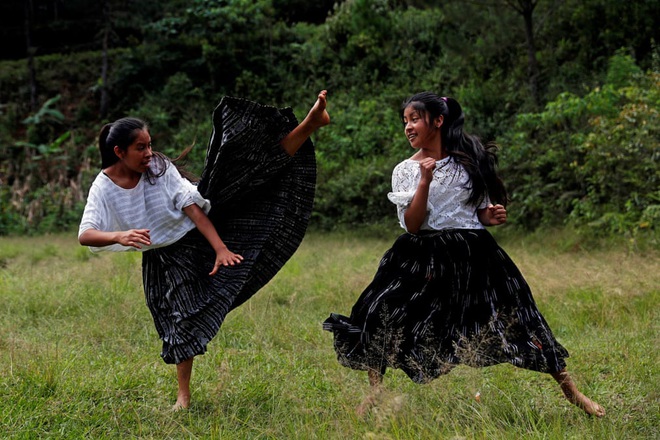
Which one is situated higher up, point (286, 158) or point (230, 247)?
point (286, 158)

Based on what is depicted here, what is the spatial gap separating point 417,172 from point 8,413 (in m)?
2.41

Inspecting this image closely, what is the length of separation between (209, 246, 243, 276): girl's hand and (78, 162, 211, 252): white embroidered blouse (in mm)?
253

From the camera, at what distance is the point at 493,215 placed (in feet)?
14.1

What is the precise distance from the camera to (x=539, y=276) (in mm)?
7664

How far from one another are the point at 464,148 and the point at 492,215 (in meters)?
0.40

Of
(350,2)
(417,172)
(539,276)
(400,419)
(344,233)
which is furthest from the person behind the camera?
(350,2)

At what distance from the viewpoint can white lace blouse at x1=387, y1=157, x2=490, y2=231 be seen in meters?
4.22

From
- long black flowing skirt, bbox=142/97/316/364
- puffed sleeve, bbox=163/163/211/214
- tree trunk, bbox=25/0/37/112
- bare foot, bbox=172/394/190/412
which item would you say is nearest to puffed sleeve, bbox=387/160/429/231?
long black flowing skirt, bbox=142/97/316/364

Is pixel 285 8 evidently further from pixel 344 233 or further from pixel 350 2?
pixel 344 233

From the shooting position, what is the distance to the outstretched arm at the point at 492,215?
426cm

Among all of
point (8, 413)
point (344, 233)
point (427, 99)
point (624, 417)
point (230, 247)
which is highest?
point (427, 99)

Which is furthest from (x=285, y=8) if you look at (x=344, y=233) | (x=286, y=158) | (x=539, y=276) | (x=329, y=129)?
(x=286, y=158)

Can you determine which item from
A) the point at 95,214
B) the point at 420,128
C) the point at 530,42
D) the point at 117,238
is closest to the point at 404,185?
the point at 420,128

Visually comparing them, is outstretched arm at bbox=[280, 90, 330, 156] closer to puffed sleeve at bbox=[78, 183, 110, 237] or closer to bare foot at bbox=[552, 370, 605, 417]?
puffed sleeve at bbox=[78, 183, 110, 237]
